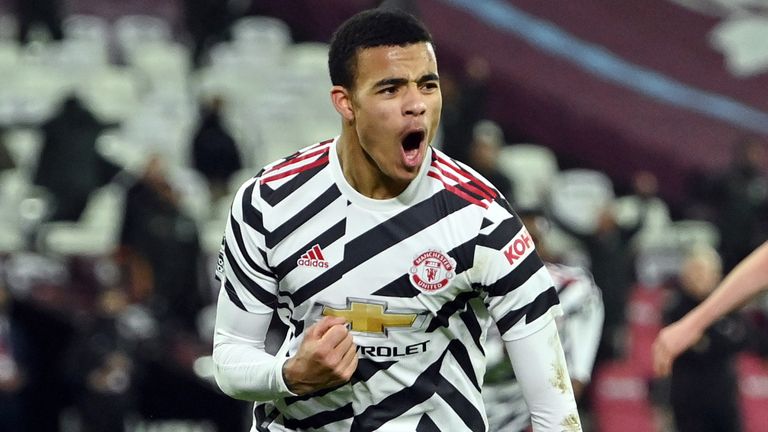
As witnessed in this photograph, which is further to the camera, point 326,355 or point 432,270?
point 432,270

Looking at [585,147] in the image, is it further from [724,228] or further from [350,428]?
[350,428]

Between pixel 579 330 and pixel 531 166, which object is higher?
pixel 531 166

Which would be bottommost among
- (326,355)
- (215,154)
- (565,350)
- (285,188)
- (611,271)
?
(565,350)

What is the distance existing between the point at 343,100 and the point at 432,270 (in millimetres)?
508

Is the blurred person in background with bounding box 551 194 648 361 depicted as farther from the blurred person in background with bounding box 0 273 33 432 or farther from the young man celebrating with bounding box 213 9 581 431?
the young man celebrating with bounding box 213 9 581 431

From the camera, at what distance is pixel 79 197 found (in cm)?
1206

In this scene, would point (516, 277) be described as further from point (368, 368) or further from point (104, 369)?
point (104, 369)

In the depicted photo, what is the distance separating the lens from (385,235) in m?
4.05

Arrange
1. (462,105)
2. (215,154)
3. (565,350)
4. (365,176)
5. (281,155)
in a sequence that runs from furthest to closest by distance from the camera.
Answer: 1. (281,155)
2. (462,105)
3. (215,154)
4. (565,350)
5. (365,176)

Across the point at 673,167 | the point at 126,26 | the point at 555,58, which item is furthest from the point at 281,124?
the point at 673,167

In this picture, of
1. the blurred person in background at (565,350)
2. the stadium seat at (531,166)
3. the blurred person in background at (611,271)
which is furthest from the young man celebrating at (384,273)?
the stadium seat at (531,166)

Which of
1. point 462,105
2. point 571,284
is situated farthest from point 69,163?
point 571,284

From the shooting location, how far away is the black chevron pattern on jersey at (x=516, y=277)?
390 cm

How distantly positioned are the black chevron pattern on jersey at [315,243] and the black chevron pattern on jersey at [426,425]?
0.53 meters
